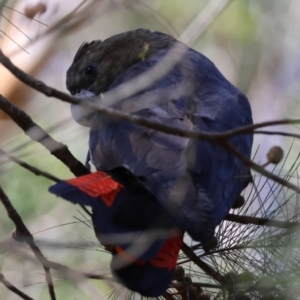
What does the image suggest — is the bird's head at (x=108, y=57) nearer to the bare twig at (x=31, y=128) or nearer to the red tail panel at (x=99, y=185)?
the bare twig at (x=31, y=128)

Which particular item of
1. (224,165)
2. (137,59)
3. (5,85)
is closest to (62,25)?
(137,59)

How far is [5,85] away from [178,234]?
90.9 inches

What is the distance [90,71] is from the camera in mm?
2783

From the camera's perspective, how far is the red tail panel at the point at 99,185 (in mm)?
1466

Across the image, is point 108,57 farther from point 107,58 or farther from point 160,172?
point 160,172

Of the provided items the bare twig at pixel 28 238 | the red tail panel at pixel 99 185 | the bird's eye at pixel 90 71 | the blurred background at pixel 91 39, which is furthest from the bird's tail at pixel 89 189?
the bird's eye at pixel 90 71

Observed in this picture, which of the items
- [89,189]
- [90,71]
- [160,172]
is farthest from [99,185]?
[90,71]

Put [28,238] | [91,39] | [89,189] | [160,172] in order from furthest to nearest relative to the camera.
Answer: [91,39]
[160,172]
[89,189]
[28,238]

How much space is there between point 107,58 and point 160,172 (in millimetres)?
1285

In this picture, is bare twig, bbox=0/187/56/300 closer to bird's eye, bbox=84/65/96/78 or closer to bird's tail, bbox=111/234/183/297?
bird's tail, bbox=111/234/183/297

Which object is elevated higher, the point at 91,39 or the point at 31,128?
the point at 91,39

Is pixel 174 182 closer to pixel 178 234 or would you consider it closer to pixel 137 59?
pixel 178 234

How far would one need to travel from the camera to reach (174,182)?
1594 mm

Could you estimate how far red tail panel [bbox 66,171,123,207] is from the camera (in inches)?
57.7
